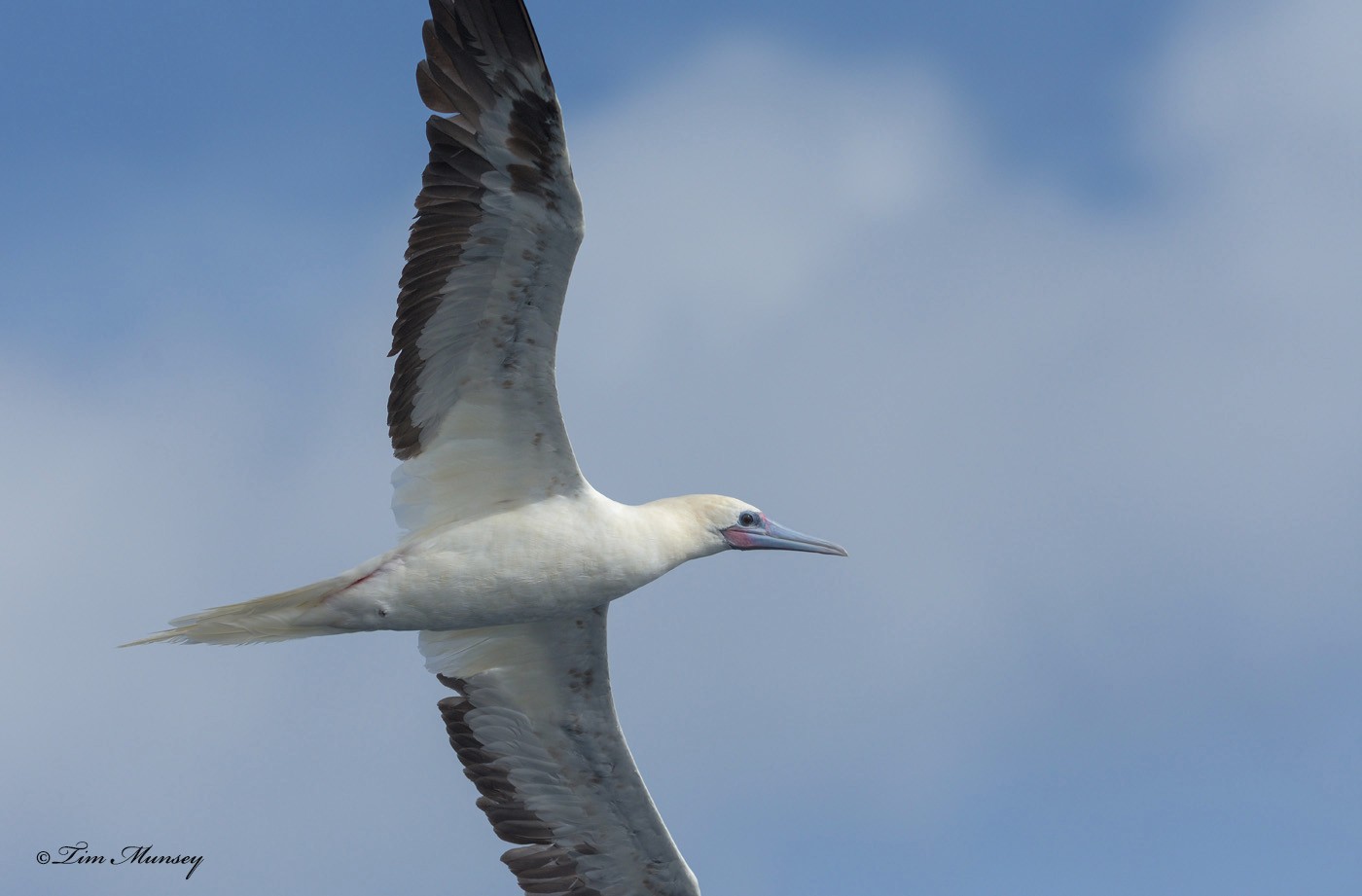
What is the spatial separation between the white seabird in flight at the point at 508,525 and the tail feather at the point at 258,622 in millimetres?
16

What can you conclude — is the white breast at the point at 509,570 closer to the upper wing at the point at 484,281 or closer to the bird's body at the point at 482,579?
the bird's body at the point at 482,579

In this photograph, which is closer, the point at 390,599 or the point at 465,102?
the point at 465,102

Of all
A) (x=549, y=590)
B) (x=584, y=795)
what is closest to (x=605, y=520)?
(x=549, y=590)

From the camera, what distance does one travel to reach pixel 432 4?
453 inches

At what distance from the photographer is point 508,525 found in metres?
12.7

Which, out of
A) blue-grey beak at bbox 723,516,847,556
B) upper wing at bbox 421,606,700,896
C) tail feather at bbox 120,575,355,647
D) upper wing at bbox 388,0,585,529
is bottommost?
upper wing at bbox 421,606,700,896

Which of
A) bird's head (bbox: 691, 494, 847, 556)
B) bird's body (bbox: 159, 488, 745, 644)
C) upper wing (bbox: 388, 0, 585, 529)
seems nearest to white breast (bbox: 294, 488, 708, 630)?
bird's body (bbox: 159, 488, 745, 644)

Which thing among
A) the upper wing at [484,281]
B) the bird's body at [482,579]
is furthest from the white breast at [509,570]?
the upper wing at [484,281]

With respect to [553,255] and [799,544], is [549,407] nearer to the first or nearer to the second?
[553,255]

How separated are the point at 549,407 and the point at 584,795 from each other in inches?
154

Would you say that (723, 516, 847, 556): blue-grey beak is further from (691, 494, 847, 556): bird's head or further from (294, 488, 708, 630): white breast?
(294, 488, 708, 630): white breast

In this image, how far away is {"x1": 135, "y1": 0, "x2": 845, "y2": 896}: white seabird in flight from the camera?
11594 millimetres

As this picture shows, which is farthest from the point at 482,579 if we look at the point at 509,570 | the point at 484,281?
the point at 484,281

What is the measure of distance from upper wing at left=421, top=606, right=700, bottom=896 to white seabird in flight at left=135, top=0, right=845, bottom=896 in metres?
0.02
